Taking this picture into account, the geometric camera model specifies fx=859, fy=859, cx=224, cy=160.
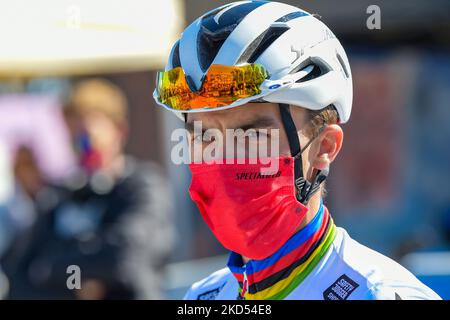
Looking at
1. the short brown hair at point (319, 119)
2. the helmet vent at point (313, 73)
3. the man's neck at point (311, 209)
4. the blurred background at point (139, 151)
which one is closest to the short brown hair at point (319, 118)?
the short brown hair at point (319, 119)

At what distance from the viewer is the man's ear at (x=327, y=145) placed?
3.04m

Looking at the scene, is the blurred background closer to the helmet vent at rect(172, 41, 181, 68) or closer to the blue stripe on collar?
the blue stripe on collar

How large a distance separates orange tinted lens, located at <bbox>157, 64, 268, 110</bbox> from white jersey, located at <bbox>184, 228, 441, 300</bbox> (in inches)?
24.4

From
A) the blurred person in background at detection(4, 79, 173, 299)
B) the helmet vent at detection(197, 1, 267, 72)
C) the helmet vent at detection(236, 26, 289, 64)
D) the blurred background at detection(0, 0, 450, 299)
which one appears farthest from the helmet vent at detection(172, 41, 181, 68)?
the blurred person in background at detection(4, 79, 173, 299)

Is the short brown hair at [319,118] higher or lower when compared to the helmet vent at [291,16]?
lower

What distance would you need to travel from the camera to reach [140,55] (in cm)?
766

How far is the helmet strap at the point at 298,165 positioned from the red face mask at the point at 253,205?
0.09 feet

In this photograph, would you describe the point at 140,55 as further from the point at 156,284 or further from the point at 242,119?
the point at 242,119

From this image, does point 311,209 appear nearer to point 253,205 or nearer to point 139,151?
point 253,205

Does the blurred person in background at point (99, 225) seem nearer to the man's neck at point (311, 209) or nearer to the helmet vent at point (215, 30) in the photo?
the man's neck at point (311, 209)

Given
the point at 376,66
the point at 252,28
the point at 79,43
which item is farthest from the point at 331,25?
the point at 252,28

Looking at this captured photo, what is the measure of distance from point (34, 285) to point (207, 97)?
305 centimetres

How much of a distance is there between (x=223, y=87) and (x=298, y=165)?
15.5 inches

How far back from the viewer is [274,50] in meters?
2.91
